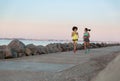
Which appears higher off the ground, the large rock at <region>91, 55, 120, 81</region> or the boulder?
the large rock at <region>91, 55, 120, 81</region>

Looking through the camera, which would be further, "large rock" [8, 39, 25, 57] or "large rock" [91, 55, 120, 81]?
"large rock" [8, 39, 25, 57]

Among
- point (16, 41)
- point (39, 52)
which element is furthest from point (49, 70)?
point (16, 41)

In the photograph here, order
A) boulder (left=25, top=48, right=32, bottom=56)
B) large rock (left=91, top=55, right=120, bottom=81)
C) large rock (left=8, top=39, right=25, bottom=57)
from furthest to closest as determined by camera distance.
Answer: boulder (left=25, top=48, right=32, bottom=56), large rock (left=8, top=39, right=25, bottom=57), large rock (left=91, top=55, right=120, bottom=81)

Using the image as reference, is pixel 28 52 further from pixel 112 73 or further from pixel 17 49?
pixel 112 73

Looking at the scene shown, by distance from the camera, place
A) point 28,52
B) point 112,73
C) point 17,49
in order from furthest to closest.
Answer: point 28,52 → point 17,49 → point 112,73

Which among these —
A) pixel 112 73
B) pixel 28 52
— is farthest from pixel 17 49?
pixel 112 73

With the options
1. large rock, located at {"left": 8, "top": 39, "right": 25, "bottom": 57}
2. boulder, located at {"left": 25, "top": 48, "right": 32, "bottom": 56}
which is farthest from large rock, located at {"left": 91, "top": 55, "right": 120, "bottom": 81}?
boulder, located at {"left": 25, "top": 48, "right": 32, "bottom": 56}

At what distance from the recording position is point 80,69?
10.2 metres

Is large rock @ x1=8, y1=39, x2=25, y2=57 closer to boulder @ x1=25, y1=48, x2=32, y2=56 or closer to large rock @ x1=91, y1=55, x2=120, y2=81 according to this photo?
boulder @ x1=25, y1=48, x2=32, y2=56

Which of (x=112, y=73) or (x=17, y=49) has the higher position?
(x=112, y=73)

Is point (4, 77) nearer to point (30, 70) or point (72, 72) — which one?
point (30, 70)

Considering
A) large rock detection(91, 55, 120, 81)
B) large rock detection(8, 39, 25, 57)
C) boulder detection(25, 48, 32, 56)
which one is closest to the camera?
large rock detection(91, 55, 120, 81)

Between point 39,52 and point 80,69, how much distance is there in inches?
398

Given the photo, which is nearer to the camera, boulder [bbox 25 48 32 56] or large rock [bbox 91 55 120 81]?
large rock [bbox 91 55 120 81]
